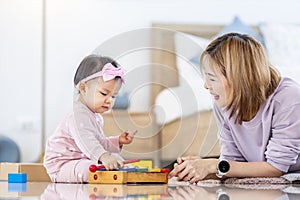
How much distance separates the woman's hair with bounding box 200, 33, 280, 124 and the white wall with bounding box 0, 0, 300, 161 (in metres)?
2.47

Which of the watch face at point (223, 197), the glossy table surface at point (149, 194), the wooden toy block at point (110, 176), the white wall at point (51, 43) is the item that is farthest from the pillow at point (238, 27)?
the watch face at point (223, 197)

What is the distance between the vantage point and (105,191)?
1.29 meters

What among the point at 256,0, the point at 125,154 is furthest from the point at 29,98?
the point at 125,154

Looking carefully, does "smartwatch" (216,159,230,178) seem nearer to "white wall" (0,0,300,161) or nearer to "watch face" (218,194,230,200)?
"watch face" (218,194,230,200)

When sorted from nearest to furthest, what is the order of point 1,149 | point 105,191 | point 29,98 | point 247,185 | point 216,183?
point 105,191 → point 247,185 → point 216,183 → point 1,149 → point 29,98

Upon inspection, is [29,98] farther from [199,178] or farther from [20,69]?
[199,178]

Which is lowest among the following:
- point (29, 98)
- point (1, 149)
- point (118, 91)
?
point (1, 149)

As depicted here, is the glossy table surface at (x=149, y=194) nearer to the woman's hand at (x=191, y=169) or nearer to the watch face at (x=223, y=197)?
the watch face at (x=223, y=197)

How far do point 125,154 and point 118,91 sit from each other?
0.51 ft

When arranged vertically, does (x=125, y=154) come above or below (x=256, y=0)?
below

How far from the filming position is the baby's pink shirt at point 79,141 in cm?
160

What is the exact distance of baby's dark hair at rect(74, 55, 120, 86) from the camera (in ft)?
5.18

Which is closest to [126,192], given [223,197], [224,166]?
[223,197]

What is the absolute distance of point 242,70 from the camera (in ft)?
5.49
